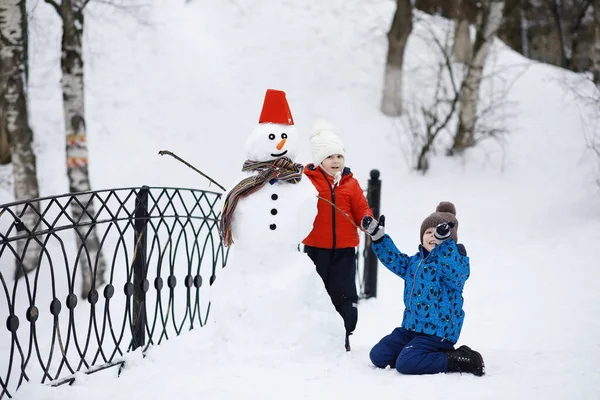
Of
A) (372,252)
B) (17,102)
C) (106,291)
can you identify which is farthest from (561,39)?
(106,291)

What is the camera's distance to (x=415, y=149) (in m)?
10.4

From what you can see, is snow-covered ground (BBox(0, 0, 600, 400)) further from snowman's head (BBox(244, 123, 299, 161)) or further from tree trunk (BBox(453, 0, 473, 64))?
snowman's head (BBox(244, 123, 299, 161))

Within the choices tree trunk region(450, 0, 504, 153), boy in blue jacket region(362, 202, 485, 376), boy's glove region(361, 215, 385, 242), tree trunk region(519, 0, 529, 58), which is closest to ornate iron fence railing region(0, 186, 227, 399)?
boy's glove region(361, 215, 385, 242)

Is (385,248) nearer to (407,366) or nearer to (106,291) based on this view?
(407,366)

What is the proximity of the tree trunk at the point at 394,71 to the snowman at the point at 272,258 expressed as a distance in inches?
301

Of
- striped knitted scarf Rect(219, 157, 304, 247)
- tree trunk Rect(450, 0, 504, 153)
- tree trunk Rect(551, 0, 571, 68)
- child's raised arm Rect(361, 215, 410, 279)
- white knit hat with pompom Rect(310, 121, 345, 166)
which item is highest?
tree trunk Rect(551, 0, 571, 68)

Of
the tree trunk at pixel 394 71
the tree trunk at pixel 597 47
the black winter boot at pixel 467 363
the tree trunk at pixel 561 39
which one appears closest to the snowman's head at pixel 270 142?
the black winter boot at pixel 467 363

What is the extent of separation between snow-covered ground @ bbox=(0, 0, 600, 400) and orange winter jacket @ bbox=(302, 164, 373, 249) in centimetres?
78

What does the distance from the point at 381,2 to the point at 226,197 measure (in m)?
11.6

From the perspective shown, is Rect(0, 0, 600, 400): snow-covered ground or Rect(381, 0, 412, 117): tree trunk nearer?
Rect(0, 0, 600, 400): snow-covered ground

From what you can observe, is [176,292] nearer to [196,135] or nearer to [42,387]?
[196,135]

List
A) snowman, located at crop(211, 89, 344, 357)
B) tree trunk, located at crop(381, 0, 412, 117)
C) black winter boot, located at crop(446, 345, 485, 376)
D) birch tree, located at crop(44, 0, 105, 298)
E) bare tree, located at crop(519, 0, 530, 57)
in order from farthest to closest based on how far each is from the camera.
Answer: bare tree, located at crop(519, 0, 530, 57), tree trunk, located at crop(381, 0, 412, 117), birch tree, located at crop(44, 0, 105, 298), snowman, located at crop(211, 89, 344, 357), black winter boot, located at crop(446, 345, 485, 376)

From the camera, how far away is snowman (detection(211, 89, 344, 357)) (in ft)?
13.6

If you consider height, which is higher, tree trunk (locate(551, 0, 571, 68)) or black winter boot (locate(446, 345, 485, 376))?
tree trunk (locate(551, 0, 571, 68))
